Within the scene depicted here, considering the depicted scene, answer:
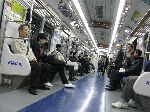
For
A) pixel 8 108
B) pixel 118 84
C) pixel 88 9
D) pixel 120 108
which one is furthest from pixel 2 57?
pixel 88 9

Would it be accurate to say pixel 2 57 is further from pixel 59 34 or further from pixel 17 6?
pixel 59 34

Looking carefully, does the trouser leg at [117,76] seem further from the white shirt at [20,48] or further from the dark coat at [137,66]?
the white shirt at [20,48]

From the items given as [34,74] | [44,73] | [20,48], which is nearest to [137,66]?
[44,73]

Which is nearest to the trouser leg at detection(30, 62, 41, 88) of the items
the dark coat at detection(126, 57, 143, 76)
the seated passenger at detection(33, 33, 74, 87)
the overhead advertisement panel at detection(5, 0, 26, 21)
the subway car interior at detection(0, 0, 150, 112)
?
the subway car interior at detection(0, 0, 150, 112)

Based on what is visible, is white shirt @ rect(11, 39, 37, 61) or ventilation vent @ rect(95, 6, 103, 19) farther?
ventilation vent @ rect(95, 6, 103, 19)

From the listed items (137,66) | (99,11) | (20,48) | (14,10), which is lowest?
(137,66)

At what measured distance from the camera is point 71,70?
868cm

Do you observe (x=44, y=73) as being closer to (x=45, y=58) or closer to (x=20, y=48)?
(x=45, y=58)

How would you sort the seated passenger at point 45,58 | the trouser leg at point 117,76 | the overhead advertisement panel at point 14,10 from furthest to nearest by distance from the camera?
1. the trouser leg at point 117,76
2. the seated passenger at point 45,58
3. the overhead advertisement panel at point 14,10

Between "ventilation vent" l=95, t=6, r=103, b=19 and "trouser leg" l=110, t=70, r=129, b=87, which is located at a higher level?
"ventilation vent" l=95, t=6, r=103, b=19

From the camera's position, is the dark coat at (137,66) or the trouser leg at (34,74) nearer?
the trouser leg at (34,74)

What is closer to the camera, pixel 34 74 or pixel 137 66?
pixel 34 74

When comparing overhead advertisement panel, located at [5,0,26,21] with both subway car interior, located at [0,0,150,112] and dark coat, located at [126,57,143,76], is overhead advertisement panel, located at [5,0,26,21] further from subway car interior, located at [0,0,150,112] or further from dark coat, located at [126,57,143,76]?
dark coat, located at [126,57,143,76]

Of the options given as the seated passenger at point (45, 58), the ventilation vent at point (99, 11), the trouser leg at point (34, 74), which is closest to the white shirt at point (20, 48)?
the trouser leg at point (34, 74)
